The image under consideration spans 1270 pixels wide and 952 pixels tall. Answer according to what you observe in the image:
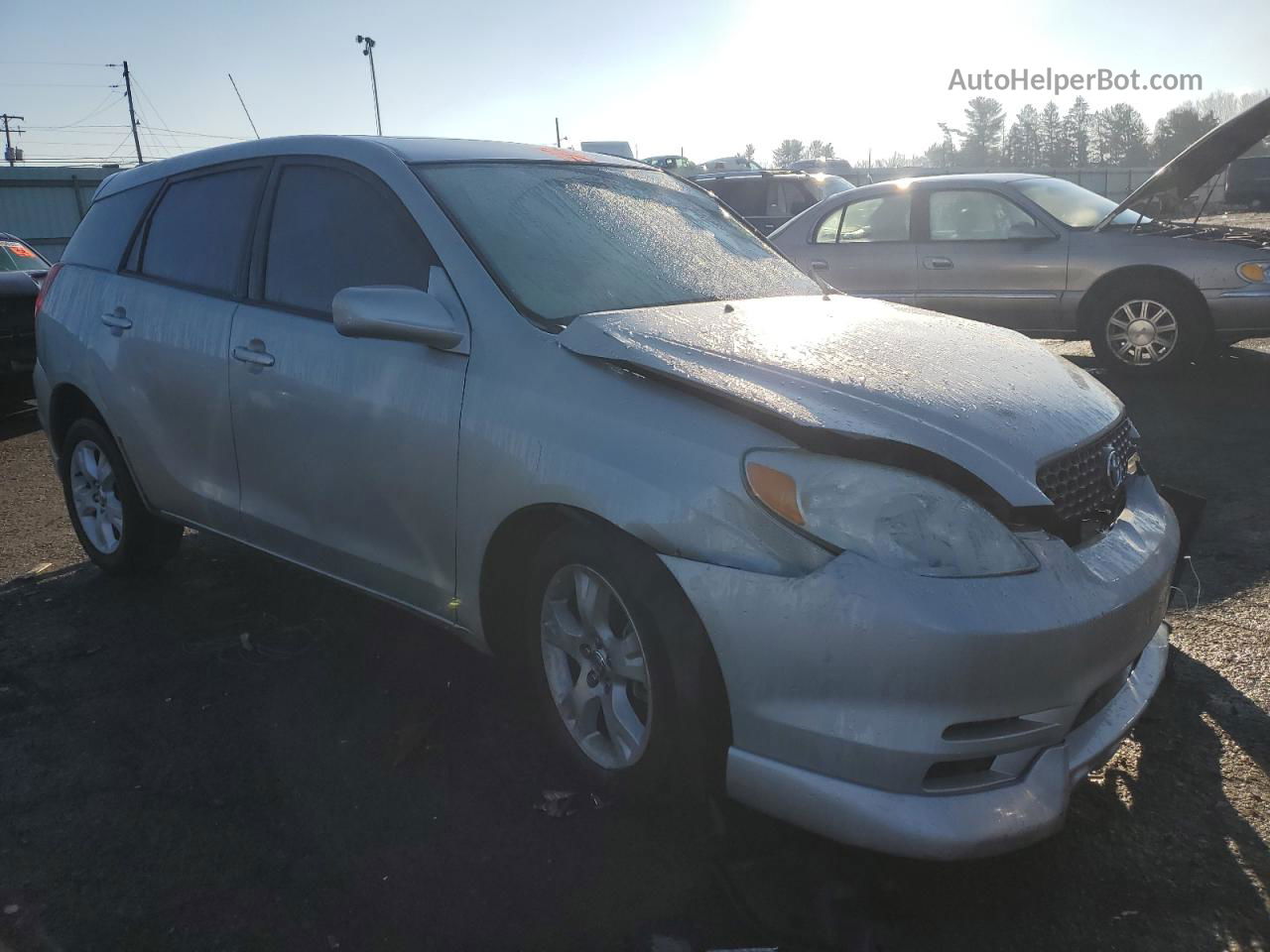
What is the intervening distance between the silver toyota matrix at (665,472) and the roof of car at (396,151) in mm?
22

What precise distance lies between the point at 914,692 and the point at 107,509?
3.88 meters

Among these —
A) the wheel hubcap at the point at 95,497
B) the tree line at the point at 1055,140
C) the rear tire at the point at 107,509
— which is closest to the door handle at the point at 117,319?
the rear tire at the point at 107,509

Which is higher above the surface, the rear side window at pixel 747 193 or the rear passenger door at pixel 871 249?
the rear side window at pixel 747 193

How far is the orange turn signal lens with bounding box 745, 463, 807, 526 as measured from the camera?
2.35 meters

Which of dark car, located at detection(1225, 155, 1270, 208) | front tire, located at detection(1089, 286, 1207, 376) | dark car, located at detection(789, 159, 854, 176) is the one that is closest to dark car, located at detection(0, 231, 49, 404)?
front tire, located at detection(1089, 286, 1207, 376)

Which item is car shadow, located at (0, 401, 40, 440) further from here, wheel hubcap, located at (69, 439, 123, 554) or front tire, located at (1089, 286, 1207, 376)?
front tire, located at (1089, 286, 1207, 376)

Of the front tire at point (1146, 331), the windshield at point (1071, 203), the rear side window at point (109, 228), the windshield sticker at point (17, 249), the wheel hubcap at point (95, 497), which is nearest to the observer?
the rear side window at point (109, 228)

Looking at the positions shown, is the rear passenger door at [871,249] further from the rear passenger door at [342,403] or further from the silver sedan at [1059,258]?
the rear passenger door at [342,403]

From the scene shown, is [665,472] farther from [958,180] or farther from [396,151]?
[958,180]

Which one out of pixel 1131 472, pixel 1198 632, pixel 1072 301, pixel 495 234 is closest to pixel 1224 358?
pixel 1072 301

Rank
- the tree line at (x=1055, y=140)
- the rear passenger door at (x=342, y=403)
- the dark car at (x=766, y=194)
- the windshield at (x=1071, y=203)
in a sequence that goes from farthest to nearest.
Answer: the tree line at (x=1055, y=140)
the dark car at (x=766, y=194)
the windshield at (x=1071, y=203)
the rear passenger door at (x=342, y=403)

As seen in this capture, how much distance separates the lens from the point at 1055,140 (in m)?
90.1

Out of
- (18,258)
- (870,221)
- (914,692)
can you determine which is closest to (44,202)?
(18,258)

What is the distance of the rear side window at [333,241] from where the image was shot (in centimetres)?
333
